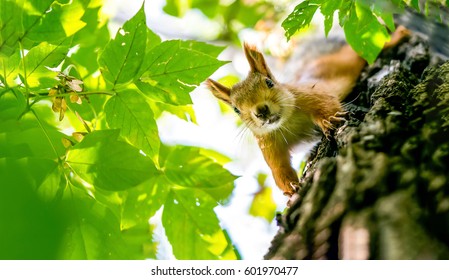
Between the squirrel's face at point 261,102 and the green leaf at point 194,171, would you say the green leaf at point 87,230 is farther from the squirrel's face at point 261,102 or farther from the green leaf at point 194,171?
the squirrel's face at point 261,102

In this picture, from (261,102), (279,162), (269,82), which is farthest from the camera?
(269,82)

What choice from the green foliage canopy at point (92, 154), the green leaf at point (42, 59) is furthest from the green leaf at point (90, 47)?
the green leaf at point (42, 59)

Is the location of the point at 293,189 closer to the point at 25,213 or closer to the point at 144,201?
the point at 144,201

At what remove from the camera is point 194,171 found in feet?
4.52

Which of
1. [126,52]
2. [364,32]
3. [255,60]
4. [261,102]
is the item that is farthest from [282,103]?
[126,52]

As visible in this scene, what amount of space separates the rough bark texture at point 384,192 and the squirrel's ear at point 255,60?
1167 mm

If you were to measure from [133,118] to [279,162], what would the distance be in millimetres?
Result: 942

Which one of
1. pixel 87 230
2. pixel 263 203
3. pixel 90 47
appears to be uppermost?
pixel 90 47

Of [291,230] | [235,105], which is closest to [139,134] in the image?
[291,230]

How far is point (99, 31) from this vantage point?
1.90m

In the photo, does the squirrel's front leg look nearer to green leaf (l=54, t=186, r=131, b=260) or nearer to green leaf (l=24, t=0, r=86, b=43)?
green leaf (l=54, t=186, r=131, b=260)

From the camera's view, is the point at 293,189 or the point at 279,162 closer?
the point at 293,189

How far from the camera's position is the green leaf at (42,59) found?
1247 mm

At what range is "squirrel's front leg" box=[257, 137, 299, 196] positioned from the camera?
1.97m
